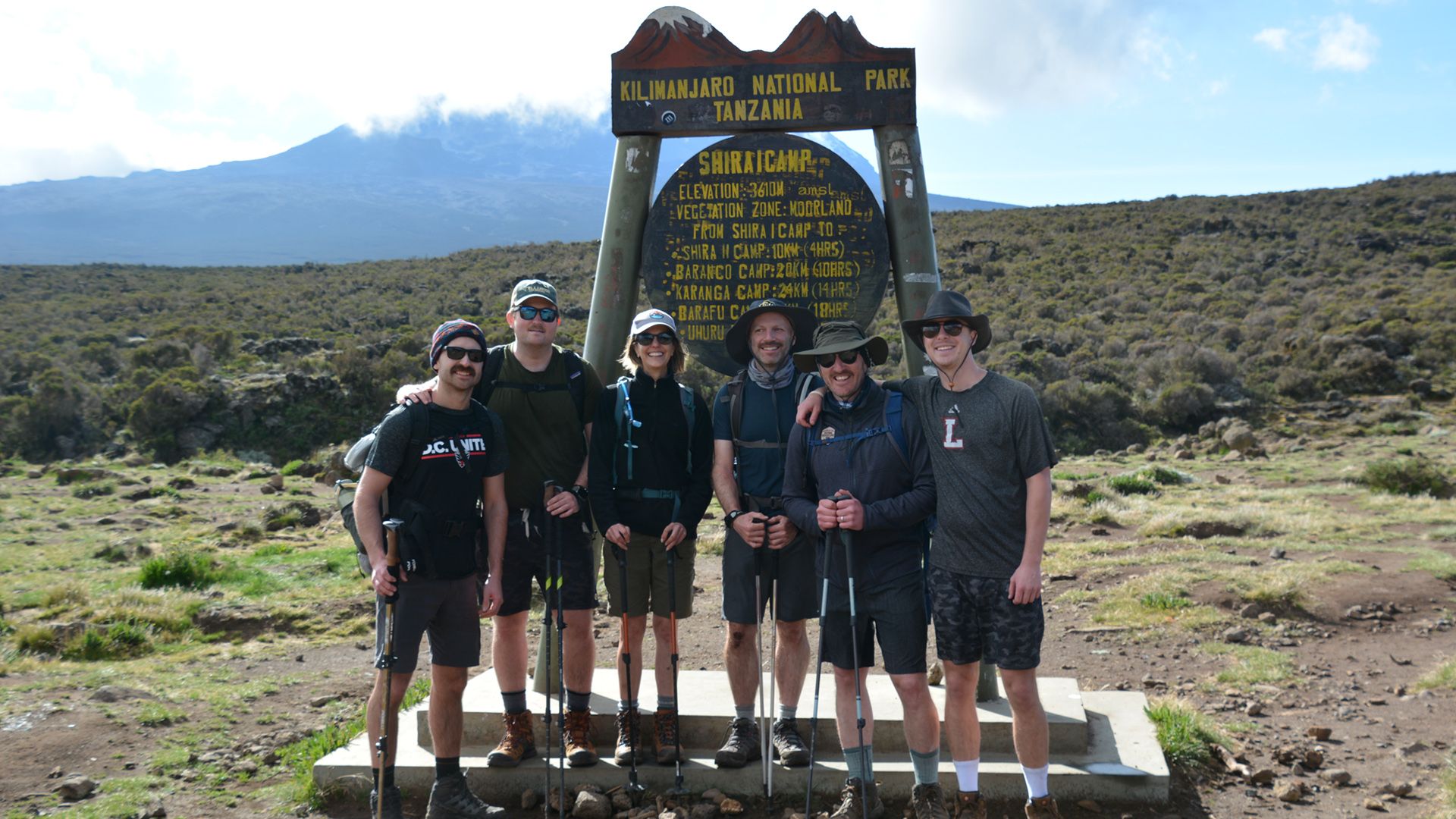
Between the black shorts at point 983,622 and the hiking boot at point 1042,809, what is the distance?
0.62 metres

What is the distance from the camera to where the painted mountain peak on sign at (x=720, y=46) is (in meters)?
5.32

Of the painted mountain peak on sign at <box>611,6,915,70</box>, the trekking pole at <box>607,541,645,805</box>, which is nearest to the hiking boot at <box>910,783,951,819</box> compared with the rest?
the trekking pole at <box>607,541,645,805</box>

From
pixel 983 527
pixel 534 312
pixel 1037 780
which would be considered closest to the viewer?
pixel 983 527

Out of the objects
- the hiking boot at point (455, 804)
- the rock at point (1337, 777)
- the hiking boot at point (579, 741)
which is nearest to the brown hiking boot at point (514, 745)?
the hiking boot at point (579, 741)

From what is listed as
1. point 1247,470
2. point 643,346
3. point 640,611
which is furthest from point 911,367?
point 1247,470

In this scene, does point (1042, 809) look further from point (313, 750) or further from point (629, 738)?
point (313, 750)

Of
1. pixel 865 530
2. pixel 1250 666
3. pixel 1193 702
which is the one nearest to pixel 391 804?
pixel 865 530

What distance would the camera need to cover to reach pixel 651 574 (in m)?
4.78

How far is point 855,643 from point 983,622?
0.53m

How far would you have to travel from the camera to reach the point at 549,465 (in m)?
4.71

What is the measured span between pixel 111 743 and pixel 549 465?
3360 mm

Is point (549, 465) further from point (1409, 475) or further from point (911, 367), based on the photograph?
point (1409, 475)

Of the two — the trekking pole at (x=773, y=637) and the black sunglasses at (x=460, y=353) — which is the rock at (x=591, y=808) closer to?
the trekking pole at (x=773, y=637)

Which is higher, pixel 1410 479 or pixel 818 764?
pixel 818 764
